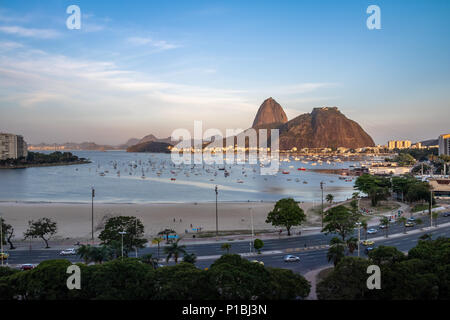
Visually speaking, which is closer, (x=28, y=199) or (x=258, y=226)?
(x=258, y=226)

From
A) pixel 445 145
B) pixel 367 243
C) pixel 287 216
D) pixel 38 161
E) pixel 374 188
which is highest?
pixel 445 145

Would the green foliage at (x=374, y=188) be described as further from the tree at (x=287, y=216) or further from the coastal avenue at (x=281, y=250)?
the tree at (x=287, y=216)

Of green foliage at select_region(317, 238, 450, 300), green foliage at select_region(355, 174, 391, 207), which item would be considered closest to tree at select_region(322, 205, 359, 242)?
green foliage at select_region(317, 238, 450, 300)

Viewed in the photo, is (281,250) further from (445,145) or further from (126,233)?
(445,145)

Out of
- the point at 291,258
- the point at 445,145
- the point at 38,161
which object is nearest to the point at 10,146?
the point at 38,161
